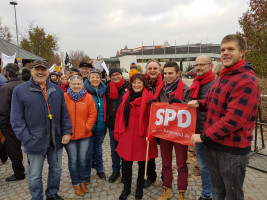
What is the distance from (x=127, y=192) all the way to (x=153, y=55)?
58.7 m

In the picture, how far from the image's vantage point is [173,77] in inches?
115

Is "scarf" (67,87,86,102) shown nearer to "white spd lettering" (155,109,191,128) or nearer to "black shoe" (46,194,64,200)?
"white spd lettering" (155,109,191,128)

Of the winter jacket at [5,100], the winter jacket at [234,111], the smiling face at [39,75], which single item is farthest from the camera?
the winter jacket at [5,100]

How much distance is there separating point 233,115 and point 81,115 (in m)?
2.38

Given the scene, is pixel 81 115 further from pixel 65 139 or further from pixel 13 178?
pixel 13 178

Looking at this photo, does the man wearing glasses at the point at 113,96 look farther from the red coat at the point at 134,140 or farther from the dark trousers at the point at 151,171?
the dark trousers at the point at 151,171

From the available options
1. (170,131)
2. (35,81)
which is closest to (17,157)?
(35,81)

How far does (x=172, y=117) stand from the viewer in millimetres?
2926

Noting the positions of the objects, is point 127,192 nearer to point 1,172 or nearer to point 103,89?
point 103,89

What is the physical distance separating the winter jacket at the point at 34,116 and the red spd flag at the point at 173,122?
60.5 inches

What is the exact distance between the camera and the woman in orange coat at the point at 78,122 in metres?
3.18

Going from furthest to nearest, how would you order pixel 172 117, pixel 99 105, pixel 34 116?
pixel 99 105 < pixel 172 117 < pixel 34 116

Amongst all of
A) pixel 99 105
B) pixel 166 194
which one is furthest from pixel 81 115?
pixel 166 194

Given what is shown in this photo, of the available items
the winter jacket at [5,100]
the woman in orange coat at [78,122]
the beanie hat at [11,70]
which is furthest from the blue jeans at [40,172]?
the beanie hat at [11,70]
